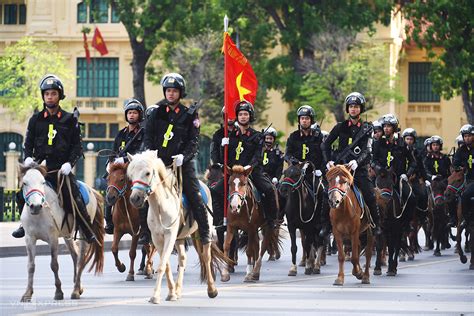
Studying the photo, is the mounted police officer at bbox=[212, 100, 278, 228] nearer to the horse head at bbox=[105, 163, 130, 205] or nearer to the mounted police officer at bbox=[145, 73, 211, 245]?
the horse head at bbox=[105, 163, 130, 205]

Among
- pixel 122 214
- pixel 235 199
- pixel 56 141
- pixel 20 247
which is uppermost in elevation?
pixel 56 141

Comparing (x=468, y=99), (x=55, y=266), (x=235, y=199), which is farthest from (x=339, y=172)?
(x=468, y=99)

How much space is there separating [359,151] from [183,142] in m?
4.47

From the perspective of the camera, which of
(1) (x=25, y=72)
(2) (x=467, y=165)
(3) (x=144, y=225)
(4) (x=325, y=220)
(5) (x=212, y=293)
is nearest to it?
(5) (x=212, y=293)

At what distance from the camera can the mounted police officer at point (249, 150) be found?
70.0 feet

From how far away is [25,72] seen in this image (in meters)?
66.0

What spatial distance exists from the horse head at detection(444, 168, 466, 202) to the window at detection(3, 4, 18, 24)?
50618 mm

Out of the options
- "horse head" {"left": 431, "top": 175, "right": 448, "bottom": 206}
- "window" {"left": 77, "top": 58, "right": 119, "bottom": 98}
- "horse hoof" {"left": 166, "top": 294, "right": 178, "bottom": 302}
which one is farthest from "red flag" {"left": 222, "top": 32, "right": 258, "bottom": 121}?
"window" {"left": 77, "top": 58, "right": 119, "bottom": 98}

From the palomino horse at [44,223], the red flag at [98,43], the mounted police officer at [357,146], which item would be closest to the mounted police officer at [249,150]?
the mounted police officer at [357,146]

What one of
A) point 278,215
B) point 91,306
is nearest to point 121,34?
point 278,215

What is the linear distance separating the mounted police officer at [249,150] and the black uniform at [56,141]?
4.14m

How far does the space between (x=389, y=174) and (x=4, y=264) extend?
21.7ft

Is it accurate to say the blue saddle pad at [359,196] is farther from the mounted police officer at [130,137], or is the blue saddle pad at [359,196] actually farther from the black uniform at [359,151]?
the mounted police officer at [130,137]

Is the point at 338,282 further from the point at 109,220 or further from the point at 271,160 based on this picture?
the point at 271,160
